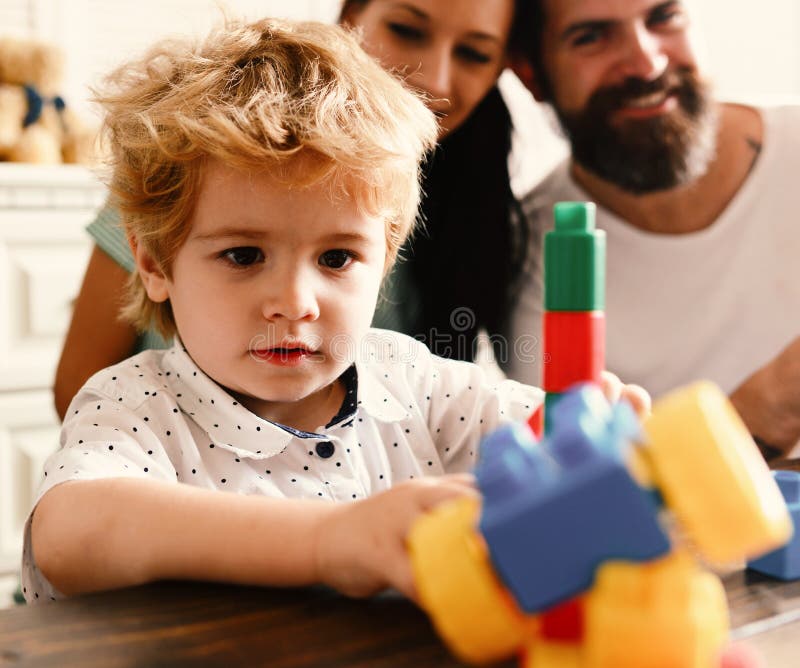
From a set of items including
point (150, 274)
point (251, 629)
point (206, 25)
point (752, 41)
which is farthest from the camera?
point (752, 41)

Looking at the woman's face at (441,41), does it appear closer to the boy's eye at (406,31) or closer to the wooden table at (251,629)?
the boy's eye at (406,31)

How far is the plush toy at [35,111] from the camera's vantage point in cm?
188

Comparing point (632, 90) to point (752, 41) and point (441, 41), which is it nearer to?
point (441, 41)

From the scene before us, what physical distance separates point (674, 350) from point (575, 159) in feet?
1.15

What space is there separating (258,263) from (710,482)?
1.82 feet

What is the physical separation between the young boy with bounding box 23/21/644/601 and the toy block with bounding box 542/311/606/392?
0.24 metres

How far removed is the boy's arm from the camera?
46 centimetres

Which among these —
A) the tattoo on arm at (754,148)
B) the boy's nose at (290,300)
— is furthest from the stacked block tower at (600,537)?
the tattoo on arm at (754,148)

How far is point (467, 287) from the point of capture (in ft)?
4.50

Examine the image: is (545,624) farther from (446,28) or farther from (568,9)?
(568,9)

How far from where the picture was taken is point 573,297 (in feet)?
1.55

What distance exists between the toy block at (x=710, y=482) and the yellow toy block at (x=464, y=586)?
7 centimetres

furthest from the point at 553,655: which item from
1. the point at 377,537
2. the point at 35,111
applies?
the point at 35,111

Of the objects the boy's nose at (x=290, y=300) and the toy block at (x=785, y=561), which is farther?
the boy's nose at (x=290, y=300)
